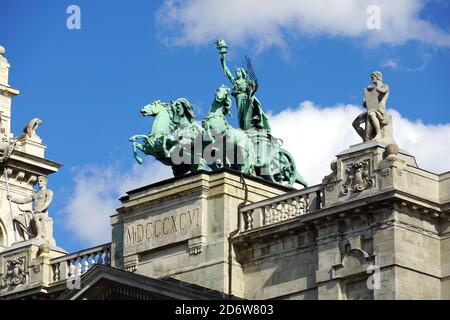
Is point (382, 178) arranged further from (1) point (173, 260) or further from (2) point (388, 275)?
(1) point (173, 260)

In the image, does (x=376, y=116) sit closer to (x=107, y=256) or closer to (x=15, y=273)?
(x=107, y=256)

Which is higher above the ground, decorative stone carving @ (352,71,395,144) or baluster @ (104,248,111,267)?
decorative stone carving @ (352,71,395,144)

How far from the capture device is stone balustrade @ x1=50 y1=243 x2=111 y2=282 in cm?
8581

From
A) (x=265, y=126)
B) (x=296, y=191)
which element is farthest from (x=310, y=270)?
(x=265, y=126)

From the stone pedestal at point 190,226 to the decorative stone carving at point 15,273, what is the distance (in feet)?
18.5

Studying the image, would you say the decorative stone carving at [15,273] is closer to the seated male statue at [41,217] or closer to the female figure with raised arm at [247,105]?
the seated male statue at [41,217]

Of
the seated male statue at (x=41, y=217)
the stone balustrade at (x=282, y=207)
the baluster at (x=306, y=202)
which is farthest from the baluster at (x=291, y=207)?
the seated male statue at (x=41, y=217)

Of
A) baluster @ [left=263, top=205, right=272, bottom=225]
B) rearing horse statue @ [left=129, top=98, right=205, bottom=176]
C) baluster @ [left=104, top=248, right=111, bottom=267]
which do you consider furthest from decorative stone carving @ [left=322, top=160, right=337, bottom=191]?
baluster @ [left=104, top=248, right=111, bottom=267]

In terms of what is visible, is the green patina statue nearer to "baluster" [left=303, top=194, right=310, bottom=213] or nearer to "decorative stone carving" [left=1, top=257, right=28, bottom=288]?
"baluster" [left=303, top=194, right=310, bottom=213]

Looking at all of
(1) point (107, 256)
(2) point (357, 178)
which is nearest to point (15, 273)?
(1) point (107, 256)

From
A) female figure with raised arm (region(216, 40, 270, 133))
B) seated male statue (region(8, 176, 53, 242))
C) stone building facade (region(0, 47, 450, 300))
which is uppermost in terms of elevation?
female figure with raised arm (region(216, 40, 270, 133))

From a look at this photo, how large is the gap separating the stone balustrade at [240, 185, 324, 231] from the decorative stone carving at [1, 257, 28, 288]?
35.7ft
